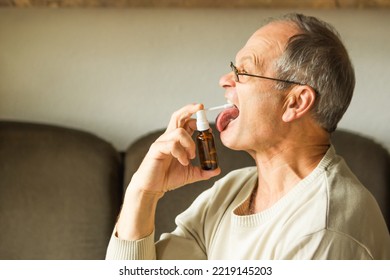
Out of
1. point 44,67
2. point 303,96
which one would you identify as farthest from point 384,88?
point 44,67

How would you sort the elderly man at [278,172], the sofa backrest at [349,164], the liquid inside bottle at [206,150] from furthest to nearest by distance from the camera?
1. the sofa backrest at [349,164]
2. the liquid inside bottle at [206,150]
3. the elderly man at [278,172]

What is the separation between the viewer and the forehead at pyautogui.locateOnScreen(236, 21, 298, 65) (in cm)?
108

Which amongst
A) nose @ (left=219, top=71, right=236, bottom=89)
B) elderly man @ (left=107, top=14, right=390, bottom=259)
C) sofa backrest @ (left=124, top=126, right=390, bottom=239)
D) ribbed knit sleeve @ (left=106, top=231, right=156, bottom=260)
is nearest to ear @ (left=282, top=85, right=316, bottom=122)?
elderly man @ (left=107, top=14, right=390, bottom=259)

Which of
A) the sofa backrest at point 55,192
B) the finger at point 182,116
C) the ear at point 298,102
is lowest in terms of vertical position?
the sofa backrest at point 55,192

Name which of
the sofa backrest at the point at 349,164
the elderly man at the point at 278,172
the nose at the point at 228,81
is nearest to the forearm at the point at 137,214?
the elderly man at the point at 278,172

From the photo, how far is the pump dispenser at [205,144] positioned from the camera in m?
1.10

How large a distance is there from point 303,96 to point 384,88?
0.27 m

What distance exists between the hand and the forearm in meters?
0.01

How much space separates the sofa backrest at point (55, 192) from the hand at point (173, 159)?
21cm

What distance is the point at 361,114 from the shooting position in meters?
1.28

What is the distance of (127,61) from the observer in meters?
1.37

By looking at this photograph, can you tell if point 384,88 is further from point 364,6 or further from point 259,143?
point 259,143

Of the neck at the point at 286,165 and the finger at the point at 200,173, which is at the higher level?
the neck at the point at 286,165

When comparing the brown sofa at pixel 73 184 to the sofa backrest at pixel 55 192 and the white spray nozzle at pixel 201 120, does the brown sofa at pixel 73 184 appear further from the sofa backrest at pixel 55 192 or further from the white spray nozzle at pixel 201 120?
the white spray nozzle at pixel 201 120
